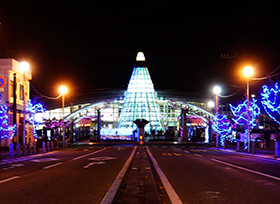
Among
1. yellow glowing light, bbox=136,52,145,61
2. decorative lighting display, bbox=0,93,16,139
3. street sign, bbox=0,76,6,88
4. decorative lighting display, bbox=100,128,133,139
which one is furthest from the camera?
yellow glowing light, bbox=136,52,145,61

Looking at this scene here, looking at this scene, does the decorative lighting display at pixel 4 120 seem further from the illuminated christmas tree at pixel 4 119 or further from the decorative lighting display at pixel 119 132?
the decorative lighting display at pixel 119 132

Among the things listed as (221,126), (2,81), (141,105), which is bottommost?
(221,126)

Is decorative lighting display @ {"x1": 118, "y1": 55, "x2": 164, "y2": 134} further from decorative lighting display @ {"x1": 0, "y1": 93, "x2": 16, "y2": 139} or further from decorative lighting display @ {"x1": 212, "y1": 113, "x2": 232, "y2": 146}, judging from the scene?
decorative lighting display @ {"x1": 0, "y1": 93, "x2": 16, "y2": 139}

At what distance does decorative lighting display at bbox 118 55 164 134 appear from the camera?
80.6m

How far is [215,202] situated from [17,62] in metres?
41.5

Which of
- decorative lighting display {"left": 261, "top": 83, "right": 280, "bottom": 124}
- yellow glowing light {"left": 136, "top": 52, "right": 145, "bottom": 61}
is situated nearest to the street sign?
decorative lighting display {"left": 261, "top": 83, "right": 280, "bottom": 124}

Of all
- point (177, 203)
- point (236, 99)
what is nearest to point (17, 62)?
point (177, 203)

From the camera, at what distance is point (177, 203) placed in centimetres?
654

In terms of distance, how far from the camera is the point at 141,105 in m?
82.1

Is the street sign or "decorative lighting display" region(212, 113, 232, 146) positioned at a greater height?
the street sign

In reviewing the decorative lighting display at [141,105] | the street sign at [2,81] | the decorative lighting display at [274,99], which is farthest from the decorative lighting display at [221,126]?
the decorative lighting display at [141,105]

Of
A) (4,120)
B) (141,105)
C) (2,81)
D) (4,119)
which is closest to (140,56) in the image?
(141,105)

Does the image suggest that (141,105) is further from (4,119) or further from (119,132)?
(4,119)

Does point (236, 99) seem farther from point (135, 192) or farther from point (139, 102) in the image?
point (135, 192)
